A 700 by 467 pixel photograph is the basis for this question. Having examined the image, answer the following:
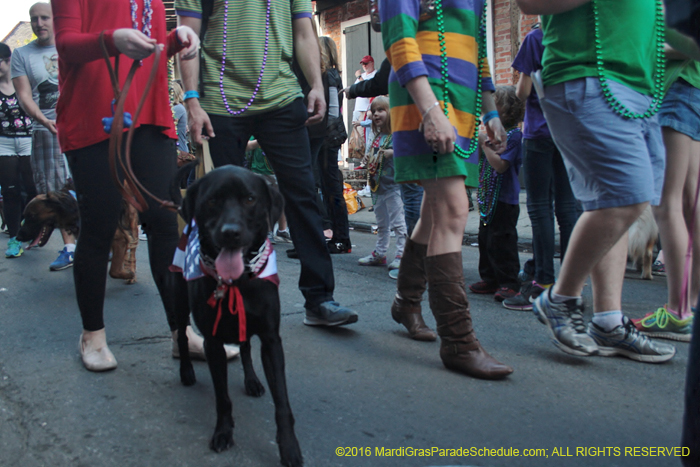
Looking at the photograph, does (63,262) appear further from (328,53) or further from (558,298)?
(558,298)

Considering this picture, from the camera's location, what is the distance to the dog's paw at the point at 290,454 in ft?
5.98

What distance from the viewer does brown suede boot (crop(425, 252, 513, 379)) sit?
254 centimetres

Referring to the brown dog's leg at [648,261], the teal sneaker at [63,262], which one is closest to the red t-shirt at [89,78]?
the teal sneaker at [63,262]

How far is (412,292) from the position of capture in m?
3.13

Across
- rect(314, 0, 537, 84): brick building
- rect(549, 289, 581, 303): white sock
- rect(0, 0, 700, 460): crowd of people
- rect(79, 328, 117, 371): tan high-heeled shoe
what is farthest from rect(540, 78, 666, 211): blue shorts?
rect(314, 0, 537, 84): brick building

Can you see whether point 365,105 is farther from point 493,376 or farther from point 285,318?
point 493,376

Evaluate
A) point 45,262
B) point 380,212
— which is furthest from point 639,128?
point 45,262

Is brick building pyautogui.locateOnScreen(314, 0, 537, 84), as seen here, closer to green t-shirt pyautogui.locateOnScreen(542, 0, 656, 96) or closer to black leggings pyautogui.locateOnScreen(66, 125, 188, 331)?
green t-shirt pyautogui.locateOnScreen(542, 0, 656, 96)

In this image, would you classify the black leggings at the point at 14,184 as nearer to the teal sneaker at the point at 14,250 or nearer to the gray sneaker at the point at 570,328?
the teal sneaker at the point at 14,250

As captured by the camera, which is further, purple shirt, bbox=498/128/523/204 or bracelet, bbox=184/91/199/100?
purple shirt, bbox=498/128/523/204

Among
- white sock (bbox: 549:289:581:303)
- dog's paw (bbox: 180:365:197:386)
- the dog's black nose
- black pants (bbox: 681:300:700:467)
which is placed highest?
the dog's black nose

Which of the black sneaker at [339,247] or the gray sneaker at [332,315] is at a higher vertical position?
the gray sneaker at [332,315]

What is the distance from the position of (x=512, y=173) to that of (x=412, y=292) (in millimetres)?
1561

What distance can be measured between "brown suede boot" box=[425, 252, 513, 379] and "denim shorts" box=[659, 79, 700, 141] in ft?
4.70
